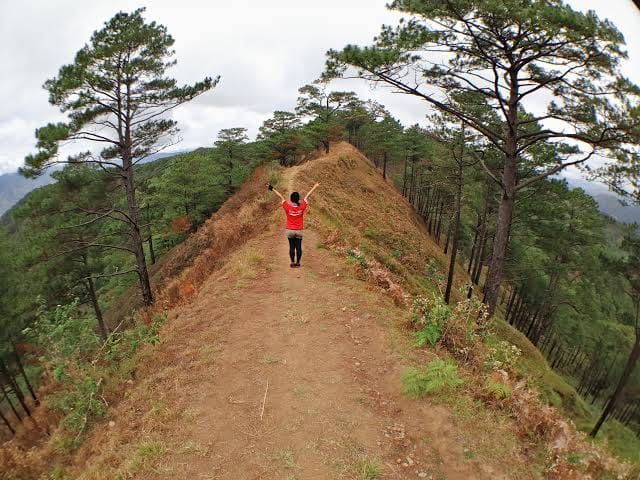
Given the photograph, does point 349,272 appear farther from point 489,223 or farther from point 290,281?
point 489,223

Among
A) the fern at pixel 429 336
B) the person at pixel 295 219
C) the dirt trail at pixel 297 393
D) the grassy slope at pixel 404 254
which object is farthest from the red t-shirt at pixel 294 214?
the grassy slope at pixel 404 254

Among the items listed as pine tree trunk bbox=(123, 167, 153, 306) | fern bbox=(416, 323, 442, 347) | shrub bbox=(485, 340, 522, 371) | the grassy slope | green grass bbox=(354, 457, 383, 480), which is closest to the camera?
green grass bbox=(354, 457, 383, 480)

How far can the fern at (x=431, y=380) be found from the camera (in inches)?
226

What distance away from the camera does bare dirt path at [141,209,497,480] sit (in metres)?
4.68

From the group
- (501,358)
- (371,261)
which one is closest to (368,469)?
(501,358)

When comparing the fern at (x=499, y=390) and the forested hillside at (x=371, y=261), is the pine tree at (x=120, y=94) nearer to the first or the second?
the forested hillside at (x=371, y=261)

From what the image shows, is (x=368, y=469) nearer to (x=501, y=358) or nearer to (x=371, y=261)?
(x=501, y=358)

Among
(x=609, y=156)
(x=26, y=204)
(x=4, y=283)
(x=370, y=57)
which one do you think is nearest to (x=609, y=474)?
(x=609, y=156)

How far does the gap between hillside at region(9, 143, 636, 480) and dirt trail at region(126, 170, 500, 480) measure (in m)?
0.02

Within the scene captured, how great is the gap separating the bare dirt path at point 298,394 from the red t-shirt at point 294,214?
5.17ft

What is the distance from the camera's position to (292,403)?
5703mm

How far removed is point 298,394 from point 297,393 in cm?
3

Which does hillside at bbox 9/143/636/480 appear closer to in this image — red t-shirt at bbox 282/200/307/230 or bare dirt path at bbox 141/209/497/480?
bare dirt path at bbox 141/209/497/480

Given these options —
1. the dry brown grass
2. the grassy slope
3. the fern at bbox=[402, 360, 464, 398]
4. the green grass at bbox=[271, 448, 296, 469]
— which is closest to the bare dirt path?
the green grass at bbox=[271, 448, 296, 469]
